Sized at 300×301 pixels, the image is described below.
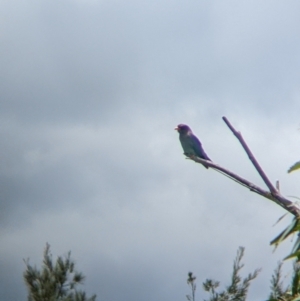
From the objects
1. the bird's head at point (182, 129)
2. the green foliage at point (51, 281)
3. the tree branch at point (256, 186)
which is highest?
the bird's head at point (182, 129)

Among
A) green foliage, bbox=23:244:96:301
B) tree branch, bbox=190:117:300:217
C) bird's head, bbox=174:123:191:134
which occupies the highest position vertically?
bird's head, bbox=174:123:191:134

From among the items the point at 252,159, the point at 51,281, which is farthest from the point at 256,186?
the point at 51,281

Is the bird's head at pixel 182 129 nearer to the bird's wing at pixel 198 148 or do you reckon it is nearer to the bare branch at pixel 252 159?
the bird's wing at pixel 198 148

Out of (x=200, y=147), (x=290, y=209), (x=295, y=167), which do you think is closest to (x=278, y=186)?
(x=295, y=167)

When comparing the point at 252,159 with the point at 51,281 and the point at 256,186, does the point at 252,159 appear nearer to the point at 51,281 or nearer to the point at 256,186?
the point at 256,186

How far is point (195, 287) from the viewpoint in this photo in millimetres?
11453

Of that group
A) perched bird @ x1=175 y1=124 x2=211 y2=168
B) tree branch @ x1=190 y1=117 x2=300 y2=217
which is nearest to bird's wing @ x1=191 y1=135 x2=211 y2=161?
perched bird @ x1=175 y1=124 x2=211 y2=168

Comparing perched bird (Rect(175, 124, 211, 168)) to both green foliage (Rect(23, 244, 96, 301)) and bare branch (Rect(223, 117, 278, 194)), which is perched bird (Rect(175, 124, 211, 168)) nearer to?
green foliage (Rect(23, 244, 96, 301))

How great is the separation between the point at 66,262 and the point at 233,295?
267 centimetres

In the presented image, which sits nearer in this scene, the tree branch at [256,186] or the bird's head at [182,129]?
the tree branch at [256,186]

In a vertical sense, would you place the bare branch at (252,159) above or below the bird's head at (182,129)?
below

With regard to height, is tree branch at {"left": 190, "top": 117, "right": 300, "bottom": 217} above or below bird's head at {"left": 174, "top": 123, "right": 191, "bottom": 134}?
below

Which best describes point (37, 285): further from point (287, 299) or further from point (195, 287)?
point (287, 299)


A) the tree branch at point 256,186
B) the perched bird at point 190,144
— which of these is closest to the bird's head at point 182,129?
the perched bird at point 190,144
